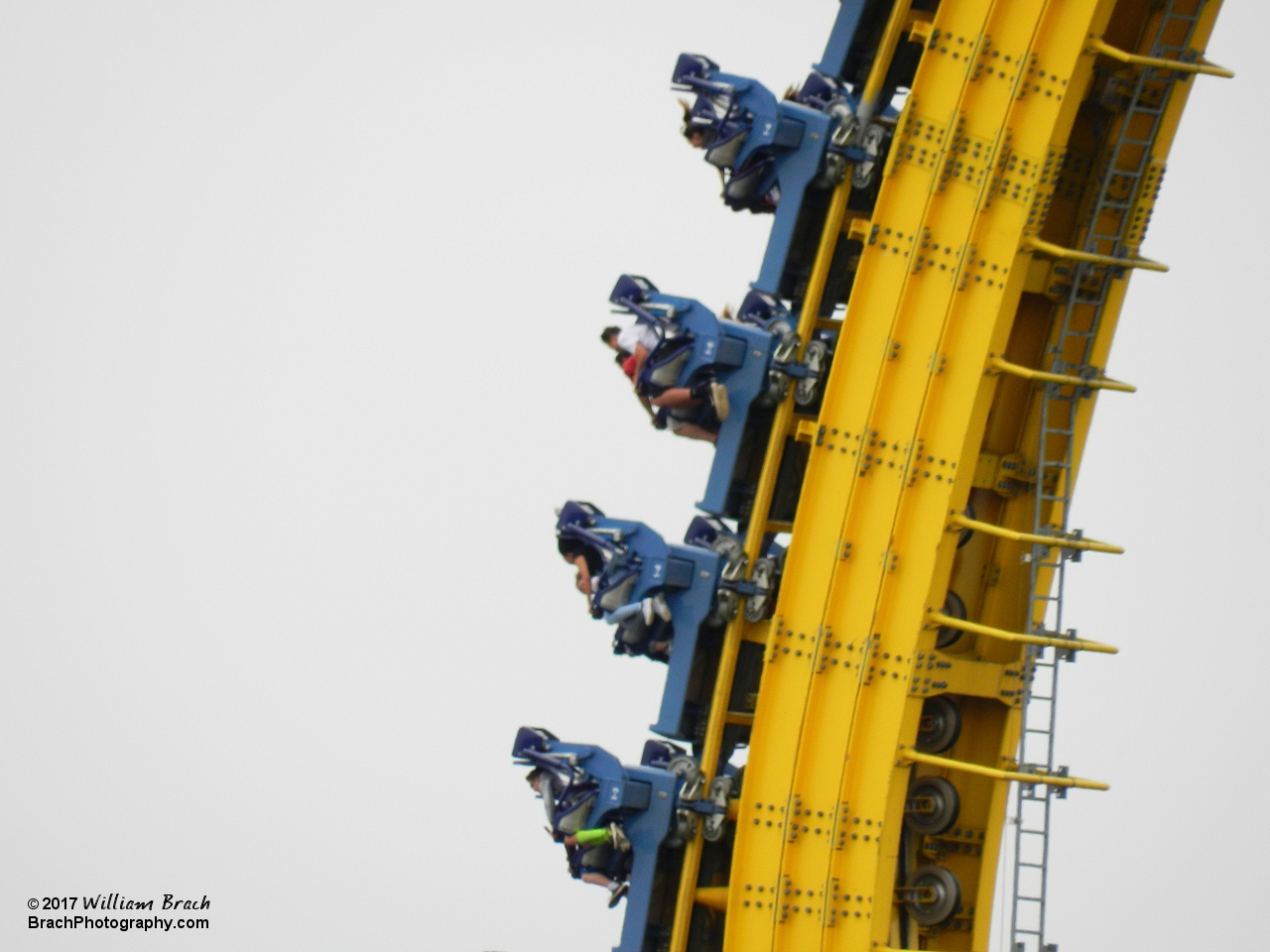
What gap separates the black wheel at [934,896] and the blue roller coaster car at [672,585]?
9.40ft

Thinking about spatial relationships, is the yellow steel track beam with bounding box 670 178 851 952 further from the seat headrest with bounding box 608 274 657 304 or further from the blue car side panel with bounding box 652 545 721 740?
the seat headrest with bounding box 608 274 657 304

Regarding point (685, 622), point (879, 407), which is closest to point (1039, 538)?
point (879, 407)

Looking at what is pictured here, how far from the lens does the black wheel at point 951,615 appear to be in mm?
17656

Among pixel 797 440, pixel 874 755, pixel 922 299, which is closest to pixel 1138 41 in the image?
pixel 922 299

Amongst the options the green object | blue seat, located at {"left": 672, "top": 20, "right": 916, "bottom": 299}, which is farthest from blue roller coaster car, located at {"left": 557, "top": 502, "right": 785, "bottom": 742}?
blue seat, located at {"left": 672, "top": 20, "right": 916, "bottom": 299}

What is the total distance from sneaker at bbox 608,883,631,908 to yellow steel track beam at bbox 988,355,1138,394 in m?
6.30

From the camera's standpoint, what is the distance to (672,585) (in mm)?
16844

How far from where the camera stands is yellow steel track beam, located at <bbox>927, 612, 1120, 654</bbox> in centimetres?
1602

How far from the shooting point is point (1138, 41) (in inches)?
688

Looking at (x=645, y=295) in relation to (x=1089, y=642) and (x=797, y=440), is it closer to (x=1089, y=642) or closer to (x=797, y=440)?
(x=797, y=440)

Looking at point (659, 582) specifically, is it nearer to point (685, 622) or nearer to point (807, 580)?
point (685, 622)

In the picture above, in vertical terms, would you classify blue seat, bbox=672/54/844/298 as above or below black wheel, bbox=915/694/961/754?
above

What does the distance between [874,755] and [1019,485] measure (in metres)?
3.33

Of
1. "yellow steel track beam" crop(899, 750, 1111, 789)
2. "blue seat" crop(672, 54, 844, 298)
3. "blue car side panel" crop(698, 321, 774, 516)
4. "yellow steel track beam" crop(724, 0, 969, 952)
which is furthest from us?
"blue car side panel" crop(698, 321, 774, 516)
